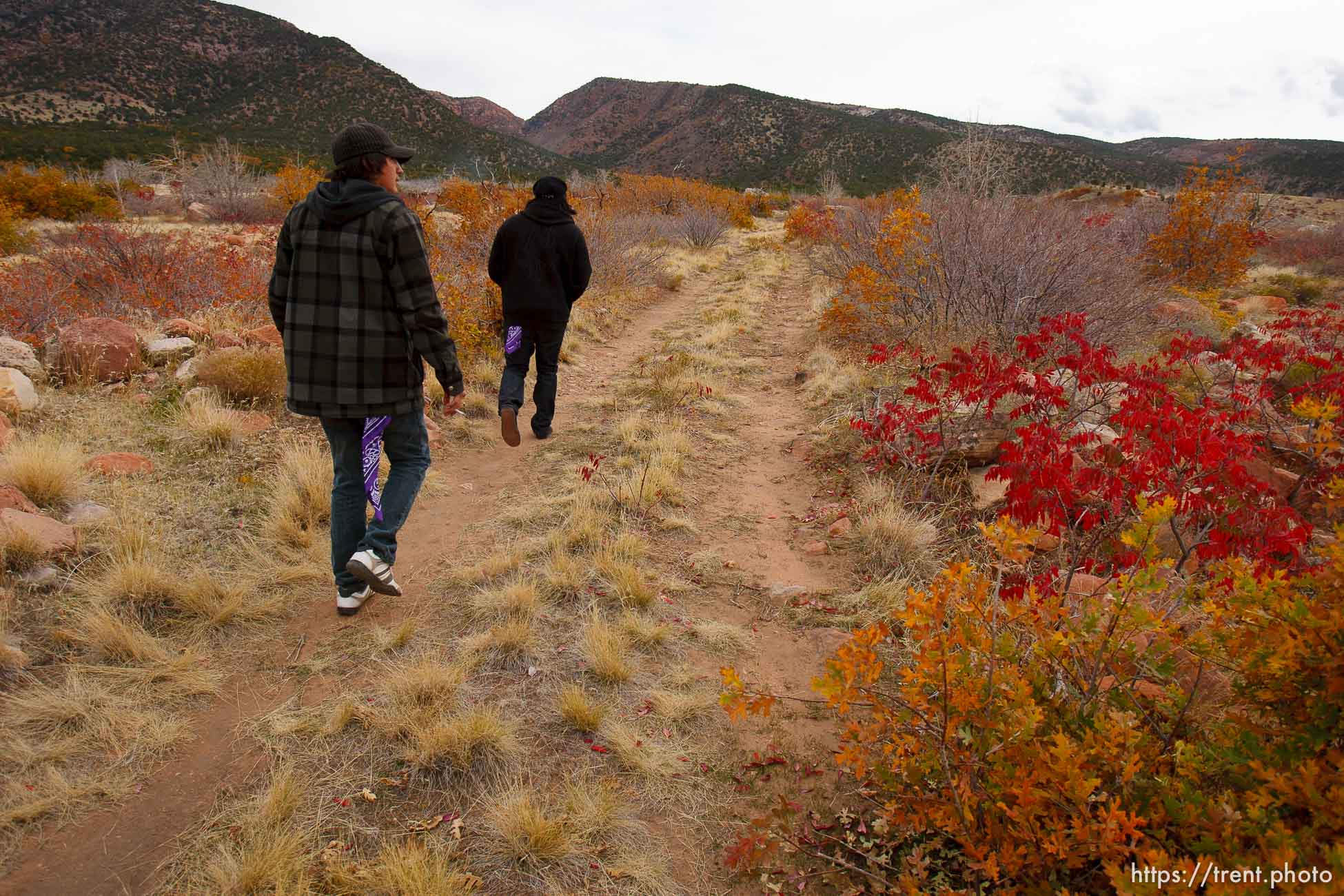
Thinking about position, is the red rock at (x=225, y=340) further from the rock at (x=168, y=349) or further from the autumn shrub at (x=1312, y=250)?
the autumn shrub at (x=1312, y=250)

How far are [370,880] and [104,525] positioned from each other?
8.65ft

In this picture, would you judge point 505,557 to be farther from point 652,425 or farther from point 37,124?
point 37,124

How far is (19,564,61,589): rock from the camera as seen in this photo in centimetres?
278

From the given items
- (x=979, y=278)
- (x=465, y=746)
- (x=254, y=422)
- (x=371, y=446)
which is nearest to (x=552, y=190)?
(x=371, y=446)

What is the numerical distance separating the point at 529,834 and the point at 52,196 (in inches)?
833

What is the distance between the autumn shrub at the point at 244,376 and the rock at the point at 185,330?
3.52 feet

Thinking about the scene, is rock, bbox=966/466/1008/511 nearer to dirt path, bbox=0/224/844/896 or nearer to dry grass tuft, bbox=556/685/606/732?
dirt path, bbox=0/224/844/896

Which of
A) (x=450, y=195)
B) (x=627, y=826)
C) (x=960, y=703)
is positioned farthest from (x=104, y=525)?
(x=450, y=195)

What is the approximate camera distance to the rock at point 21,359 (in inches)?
188

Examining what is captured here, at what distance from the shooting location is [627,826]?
1985 mm

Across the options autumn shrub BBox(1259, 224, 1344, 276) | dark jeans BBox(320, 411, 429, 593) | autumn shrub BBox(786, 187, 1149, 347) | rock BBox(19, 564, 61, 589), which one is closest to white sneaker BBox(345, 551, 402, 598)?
dark jeans BBox(320, 411, 429, 593)

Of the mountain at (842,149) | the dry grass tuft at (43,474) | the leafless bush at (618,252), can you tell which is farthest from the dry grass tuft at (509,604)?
the mountain at (842,149)

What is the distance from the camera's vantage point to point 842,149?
48531 mm

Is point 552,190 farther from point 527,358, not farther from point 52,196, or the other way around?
point 52,196
